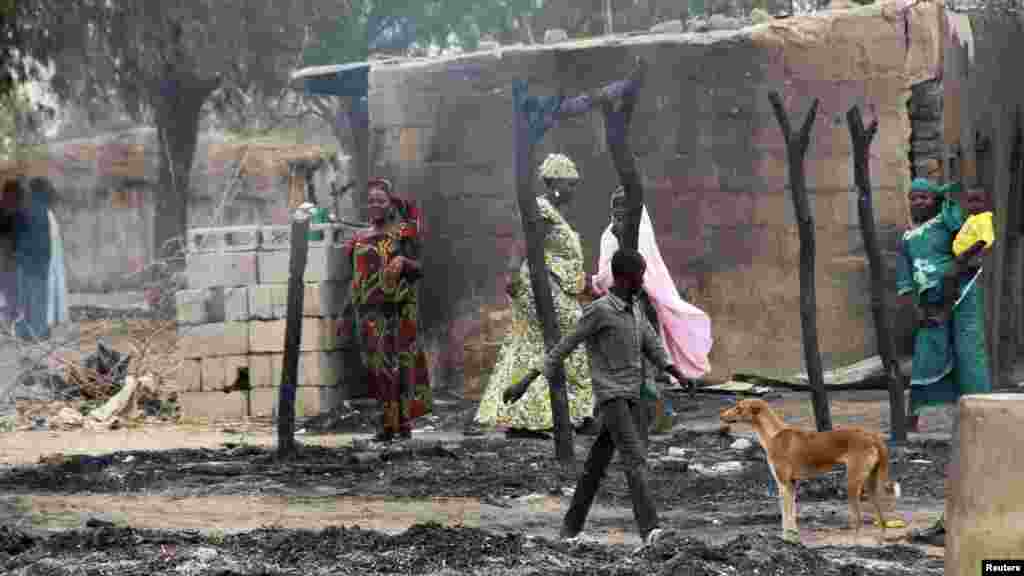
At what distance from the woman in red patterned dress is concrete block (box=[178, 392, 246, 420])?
1737mm

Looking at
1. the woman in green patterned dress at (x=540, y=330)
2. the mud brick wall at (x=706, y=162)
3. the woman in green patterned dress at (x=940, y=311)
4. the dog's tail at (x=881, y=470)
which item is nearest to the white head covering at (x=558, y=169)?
the woman in green patterned dress at (x=540, y=330)

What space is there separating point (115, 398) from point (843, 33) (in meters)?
6.02

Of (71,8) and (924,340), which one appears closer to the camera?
(924,340)

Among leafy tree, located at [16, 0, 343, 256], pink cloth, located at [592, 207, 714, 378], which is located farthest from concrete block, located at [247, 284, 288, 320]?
leafy tree, located at [16, 0, 343, 256]

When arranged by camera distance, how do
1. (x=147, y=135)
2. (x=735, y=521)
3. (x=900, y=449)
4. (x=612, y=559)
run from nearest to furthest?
(x=612, y=559), (x=735, y=521), (x=900, y=449), (x=147, y=135)

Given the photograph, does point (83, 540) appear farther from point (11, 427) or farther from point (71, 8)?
point (71, 8)

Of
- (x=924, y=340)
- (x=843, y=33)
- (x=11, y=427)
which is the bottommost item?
(x=11, y=427)

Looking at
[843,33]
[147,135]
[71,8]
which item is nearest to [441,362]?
[843,33]

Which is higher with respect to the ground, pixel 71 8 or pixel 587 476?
pixel 71 8

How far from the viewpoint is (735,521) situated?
8656mm

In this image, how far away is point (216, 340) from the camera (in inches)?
539

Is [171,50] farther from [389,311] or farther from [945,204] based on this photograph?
[945,204]

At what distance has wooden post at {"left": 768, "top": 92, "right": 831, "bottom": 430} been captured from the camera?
10742mm

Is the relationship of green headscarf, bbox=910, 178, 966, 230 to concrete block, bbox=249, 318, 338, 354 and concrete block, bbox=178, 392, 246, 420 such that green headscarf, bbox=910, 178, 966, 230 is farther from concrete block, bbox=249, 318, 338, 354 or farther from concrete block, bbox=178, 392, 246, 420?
concrete block, bbox=178, 392, 246, 420
